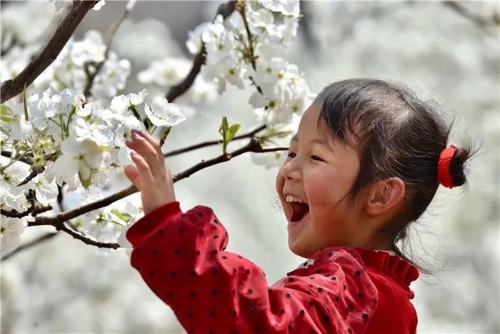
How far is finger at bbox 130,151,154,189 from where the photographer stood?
0.95m

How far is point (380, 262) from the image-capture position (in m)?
1.12

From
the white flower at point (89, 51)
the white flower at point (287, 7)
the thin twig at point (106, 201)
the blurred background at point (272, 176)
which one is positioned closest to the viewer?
the thin twig at point (106, 201)

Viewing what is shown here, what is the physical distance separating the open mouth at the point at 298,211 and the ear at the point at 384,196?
0.06 meters

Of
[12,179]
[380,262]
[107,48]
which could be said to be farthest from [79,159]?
[107,48]

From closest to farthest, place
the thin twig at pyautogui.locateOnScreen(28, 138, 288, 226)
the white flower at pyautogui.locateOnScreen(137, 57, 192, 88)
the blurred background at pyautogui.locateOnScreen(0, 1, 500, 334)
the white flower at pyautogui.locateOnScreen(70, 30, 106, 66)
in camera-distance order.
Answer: the thin twig at pyautogui.locateOnScreen(28, 138, 288, 226) < the white flower at pyautogui.locateOnScreen(70, 30, 106, 66) < the white flower at pyautogui.locateOnScreen(137, 57, 192, 88) < the blurred background at pyautogui.locateOnScreen(0, 1, 500, 334)

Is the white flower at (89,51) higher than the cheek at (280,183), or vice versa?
the cheek at (280,183)

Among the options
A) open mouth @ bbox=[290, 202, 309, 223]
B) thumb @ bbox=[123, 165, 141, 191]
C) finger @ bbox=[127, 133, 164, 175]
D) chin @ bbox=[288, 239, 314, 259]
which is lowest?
chin @ bbox=[288, 239, 314, 259]

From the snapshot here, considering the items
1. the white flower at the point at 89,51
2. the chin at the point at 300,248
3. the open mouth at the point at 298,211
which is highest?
the open mouth at the point at 298,211

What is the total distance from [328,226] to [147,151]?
246 mm

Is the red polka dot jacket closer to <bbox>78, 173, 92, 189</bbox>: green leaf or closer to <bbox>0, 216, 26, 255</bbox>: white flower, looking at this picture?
<bbox>78, 173, 92, 189</bbox>: green leaf

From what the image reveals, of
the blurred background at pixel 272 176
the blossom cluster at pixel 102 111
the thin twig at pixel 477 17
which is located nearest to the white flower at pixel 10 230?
the blossom cluster at pixel 102 111

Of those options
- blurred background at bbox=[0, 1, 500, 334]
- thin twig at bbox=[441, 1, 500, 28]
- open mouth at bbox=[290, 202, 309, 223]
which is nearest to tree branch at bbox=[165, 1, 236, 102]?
open mouth at bbox=[290, 202, 309, 223]

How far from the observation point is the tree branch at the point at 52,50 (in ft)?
3.38

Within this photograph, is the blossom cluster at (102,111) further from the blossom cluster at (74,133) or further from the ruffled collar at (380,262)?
the ruffled collar at (380,262)
